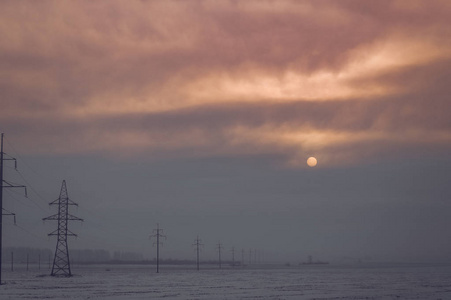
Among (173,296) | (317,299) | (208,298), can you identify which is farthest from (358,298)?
(173,296)

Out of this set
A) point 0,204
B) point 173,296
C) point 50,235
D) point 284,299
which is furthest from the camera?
point 50,235

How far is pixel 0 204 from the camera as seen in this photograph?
80062 mm

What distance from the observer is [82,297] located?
6450 centimetres

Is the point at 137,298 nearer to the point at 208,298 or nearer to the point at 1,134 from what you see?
the point at 208,298

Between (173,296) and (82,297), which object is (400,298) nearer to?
(173,296)

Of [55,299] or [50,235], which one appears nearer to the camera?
[55,299]

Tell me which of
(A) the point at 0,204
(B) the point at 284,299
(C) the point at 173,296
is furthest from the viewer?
(A) the point at 0,204

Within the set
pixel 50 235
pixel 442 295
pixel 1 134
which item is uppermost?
pixel 1 134

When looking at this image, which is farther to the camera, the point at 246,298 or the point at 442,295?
the point at 442,295

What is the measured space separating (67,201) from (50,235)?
7041mm

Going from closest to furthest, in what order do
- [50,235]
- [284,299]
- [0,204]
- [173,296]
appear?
1. [284,299]
2. [173,296]
3. [0,204]
4. [50,235]

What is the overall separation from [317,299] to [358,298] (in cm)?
443

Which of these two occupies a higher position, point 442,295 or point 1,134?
point 1,134

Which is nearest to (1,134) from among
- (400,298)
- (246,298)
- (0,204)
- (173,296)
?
(0,204)
